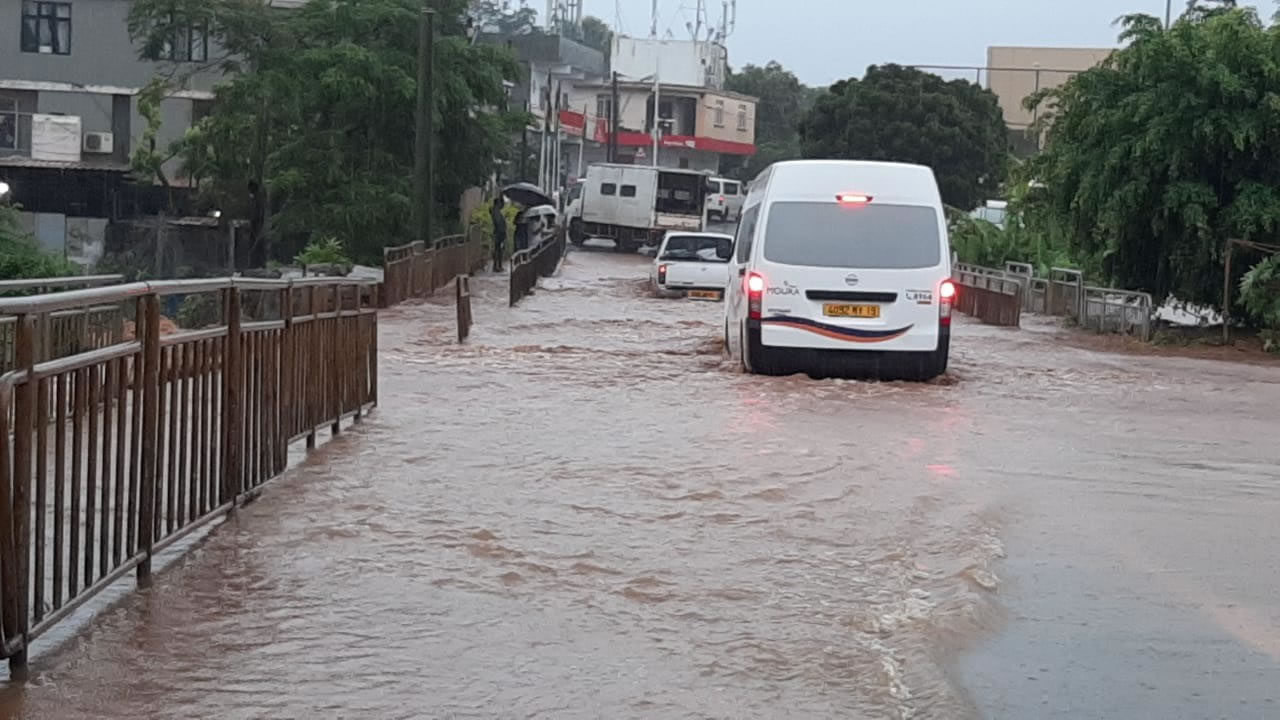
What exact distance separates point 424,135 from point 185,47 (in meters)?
17.8

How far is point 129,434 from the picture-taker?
6.93 meters

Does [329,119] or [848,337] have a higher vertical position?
[329,119]

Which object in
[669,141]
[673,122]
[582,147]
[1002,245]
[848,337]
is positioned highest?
[673,122]

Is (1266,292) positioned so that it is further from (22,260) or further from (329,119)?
(329,119)

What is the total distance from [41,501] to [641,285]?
36126 millimetres

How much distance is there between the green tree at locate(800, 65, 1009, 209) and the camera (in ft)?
222

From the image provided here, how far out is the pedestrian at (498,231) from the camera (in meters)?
46.9

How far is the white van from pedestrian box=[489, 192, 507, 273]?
95.2 feet

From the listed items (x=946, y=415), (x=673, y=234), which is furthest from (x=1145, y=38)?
(x=673, y=234)

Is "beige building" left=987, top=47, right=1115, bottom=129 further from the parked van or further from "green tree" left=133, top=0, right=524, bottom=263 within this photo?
"green tree" left=133, top=0, right=524, bottom=263

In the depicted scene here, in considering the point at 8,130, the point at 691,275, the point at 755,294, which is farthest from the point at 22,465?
the point at 8,130

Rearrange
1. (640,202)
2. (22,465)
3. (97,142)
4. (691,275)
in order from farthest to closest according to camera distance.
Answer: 1. (640,202)
2. (97,142)
3. (691,275)
4. (22,465)

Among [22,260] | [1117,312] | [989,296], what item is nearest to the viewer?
[22,260]

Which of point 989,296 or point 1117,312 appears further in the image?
point 989,296
